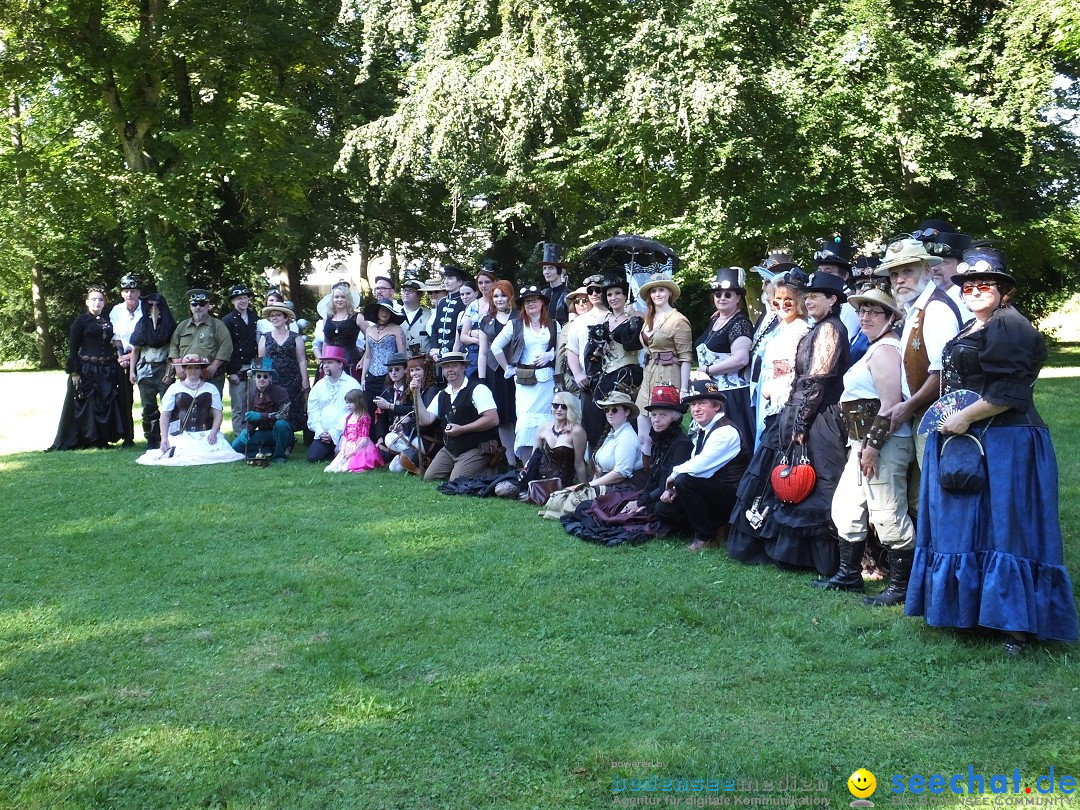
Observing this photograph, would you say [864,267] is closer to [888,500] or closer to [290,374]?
[888,500]

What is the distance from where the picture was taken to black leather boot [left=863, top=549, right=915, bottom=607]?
17.7 feet

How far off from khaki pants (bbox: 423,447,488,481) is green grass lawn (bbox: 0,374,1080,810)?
210cm

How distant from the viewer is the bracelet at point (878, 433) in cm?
541

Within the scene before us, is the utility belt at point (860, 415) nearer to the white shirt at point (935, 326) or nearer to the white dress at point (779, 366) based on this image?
the white shirt at point (935, 326)

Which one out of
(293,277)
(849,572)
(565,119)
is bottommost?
(849,572)

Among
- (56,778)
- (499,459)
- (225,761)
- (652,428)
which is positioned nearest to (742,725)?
(225,761)

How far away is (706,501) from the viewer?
6762 millimetres

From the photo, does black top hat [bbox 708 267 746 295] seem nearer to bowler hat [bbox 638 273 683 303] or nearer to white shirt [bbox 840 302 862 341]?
bowler hat [bbox 638 273 683 303]

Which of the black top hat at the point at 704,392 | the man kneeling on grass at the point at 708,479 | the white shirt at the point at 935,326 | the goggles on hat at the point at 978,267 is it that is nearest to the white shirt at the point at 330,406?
the black top hat at the point at 704,392

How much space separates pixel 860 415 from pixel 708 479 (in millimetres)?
1425

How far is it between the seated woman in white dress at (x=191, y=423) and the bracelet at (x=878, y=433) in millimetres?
7333

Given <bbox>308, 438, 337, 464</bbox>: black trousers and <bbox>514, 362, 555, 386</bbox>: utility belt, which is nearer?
<bbox>514, 362, 555, 386</bbox>: utility belt

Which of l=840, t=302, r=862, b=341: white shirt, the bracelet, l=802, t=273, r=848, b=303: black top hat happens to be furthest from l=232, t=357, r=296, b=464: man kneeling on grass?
the bracelet

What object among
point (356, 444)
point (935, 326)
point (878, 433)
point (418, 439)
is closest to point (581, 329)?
point (418, 439)
